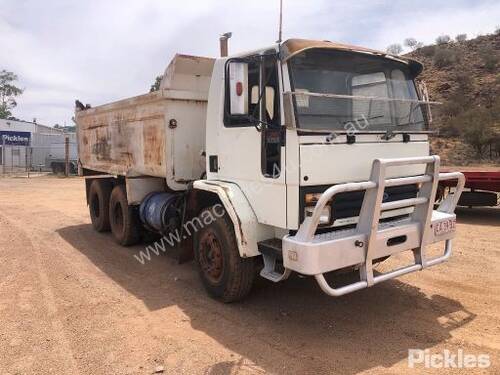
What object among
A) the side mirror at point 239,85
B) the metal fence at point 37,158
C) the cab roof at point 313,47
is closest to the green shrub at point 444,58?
the metal fence at point 37,158

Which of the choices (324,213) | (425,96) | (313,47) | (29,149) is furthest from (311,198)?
(29,149)

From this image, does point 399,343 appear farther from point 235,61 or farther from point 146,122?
point 146,122

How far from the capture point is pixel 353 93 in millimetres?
4609

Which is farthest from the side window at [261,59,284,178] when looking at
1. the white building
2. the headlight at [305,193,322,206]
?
the white building

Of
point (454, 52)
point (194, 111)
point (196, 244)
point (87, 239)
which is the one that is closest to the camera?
point (196, 244)

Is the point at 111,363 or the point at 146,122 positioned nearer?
the point at 111,363

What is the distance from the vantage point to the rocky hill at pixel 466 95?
68.8 feet

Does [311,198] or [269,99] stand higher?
[269,99]

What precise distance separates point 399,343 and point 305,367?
36.8 inches

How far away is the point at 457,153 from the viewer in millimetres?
21547

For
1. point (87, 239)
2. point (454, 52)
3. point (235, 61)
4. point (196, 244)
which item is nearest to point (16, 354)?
point (196, 244)

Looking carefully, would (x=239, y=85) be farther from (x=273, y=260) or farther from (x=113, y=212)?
(x=113, y=212)

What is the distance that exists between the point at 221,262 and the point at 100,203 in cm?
442

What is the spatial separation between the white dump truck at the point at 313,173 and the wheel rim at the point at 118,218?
8.18ft
